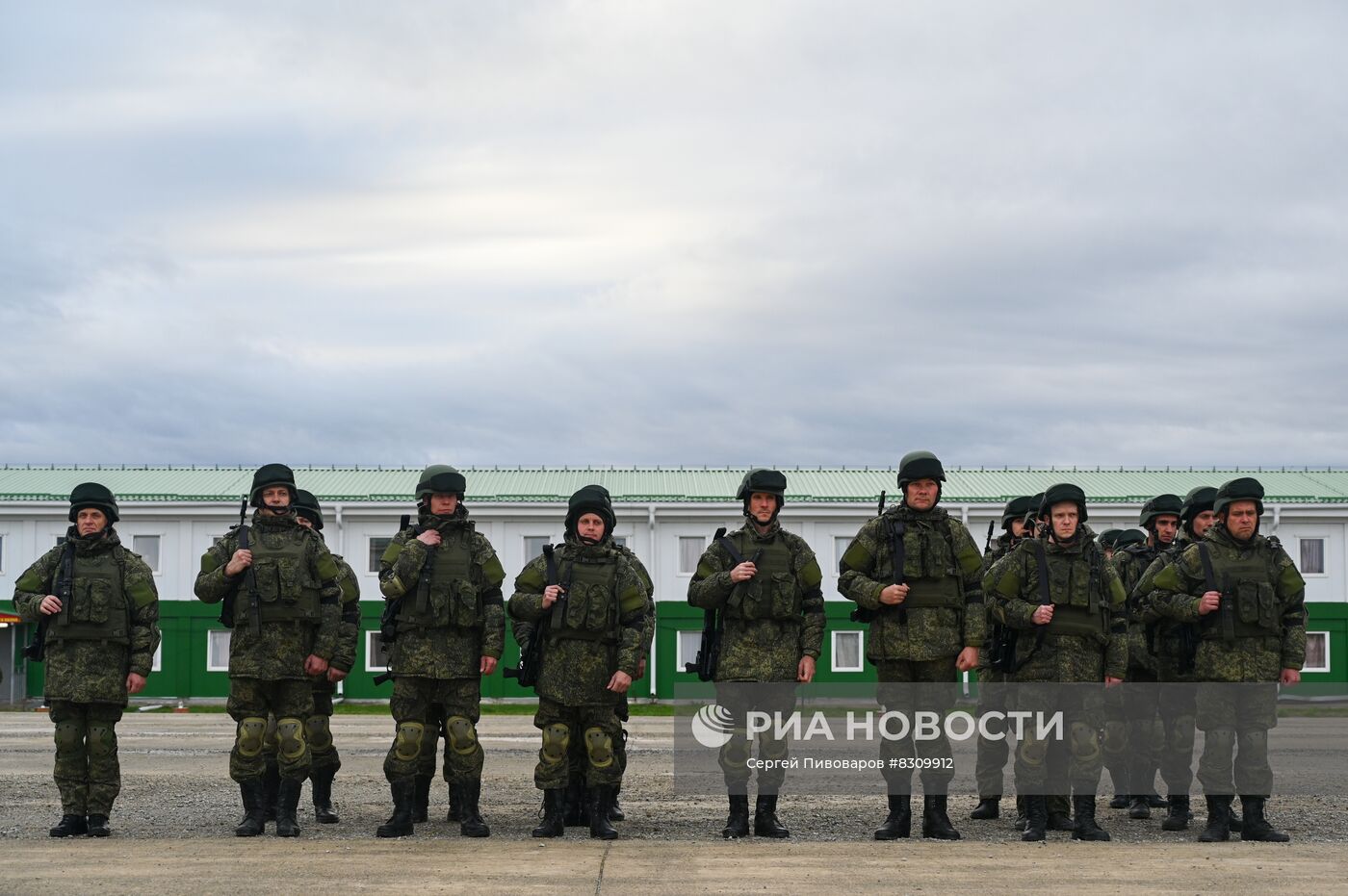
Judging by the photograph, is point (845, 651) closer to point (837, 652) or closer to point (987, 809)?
point (837, 652)

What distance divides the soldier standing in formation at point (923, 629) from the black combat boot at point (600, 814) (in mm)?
1996

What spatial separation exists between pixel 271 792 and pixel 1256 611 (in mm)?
7737

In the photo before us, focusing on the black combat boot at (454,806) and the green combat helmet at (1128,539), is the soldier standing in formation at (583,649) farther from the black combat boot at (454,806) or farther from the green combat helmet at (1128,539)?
the green combat helmet at (1128,539)

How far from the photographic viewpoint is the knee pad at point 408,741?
10.6 meters

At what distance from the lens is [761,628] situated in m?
10.6

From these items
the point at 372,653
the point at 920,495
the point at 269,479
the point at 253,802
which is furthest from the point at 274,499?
the point at 372,653

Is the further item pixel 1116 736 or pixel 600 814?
pixel 1116 736

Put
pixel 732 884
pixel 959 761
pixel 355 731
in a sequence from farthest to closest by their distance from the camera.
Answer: pixel 355 731
pixel 959 761
pixel 732 884

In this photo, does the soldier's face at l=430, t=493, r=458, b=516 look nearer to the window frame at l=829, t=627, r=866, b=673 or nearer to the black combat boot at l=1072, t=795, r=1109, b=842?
the black combat boot at l=1072, t=795, r=1109, b=842

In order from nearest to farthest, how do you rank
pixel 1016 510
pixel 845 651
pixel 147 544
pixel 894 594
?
pixel 894 594
pixel 1016 510
pixel 845 651
pixel 147 544

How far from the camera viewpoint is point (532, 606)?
1070 centimetres

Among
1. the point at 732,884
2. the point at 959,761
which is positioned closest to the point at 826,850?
the point at 732,884

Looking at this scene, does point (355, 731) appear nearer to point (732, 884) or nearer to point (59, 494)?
point (732, 884)

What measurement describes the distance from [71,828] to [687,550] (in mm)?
31150
